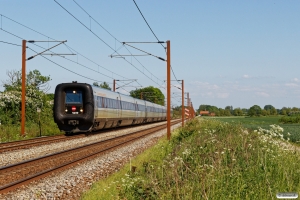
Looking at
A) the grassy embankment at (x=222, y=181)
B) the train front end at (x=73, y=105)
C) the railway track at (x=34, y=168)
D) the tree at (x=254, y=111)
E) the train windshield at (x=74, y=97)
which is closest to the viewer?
the grassy embankment at (x=222, y=181)

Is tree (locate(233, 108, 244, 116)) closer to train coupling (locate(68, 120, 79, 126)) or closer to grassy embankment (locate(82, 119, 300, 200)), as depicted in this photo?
train coupling (locate(68, 120, 79, 126))

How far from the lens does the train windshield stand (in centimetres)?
2942

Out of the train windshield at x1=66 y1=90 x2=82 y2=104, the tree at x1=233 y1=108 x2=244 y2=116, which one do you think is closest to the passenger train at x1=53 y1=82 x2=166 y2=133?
the train windshield at x1=66 y1=90 x2=82 y2=104

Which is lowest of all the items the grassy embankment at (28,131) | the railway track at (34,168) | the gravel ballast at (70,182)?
the gravel ballast at (70,182)

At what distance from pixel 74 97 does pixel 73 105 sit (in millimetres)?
498

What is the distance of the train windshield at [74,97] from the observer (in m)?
29.4

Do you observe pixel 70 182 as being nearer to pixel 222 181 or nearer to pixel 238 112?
pixel 222 181

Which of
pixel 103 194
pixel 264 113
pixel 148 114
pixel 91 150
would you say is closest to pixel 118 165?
pixel 91 150

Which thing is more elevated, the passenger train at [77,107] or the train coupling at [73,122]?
the passenger train at [77,107]

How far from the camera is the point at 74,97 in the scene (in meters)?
29.5

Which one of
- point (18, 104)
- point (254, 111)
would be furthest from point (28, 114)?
point (254, 111)

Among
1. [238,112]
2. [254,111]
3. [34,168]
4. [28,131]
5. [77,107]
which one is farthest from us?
[238,112]

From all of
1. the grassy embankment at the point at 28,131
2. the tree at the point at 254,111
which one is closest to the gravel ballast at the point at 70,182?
the grassy embankment at the point at 28,131

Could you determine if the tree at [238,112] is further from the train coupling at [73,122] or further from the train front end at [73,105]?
the train coupling at [73,122]
